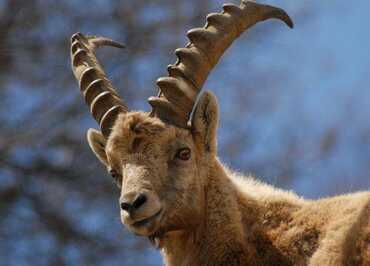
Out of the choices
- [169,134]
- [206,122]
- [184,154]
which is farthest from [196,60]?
[184,154]

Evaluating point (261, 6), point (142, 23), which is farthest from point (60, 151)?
point (261, 6)

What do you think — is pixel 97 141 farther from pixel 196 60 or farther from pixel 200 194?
pixel 200 194

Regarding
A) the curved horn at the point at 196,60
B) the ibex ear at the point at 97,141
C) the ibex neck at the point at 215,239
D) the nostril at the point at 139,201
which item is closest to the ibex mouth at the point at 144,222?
the nostril at the point at 139,201

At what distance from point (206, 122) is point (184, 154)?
1.71 ft

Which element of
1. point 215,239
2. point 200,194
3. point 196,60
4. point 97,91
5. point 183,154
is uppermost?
point 97,91

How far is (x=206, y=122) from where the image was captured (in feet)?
33.6

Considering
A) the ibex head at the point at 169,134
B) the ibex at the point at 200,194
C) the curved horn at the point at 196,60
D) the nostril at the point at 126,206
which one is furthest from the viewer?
the curved horn at the point at 196,60

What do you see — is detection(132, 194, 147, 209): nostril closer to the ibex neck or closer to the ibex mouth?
the ibex mouth

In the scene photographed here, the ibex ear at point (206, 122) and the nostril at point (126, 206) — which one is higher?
the ibex ear at point (206, 122)

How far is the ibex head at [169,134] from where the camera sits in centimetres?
939

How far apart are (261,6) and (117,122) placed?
5.65ft

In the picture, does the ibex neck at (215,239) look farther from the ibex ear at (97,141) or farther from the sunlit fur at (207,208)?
the ibex ear at (97,141)

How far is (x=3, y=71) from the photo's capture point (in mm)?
24938

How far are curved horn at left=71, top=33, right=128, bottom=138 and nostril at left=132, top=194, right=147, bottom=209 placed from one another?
1.03m
